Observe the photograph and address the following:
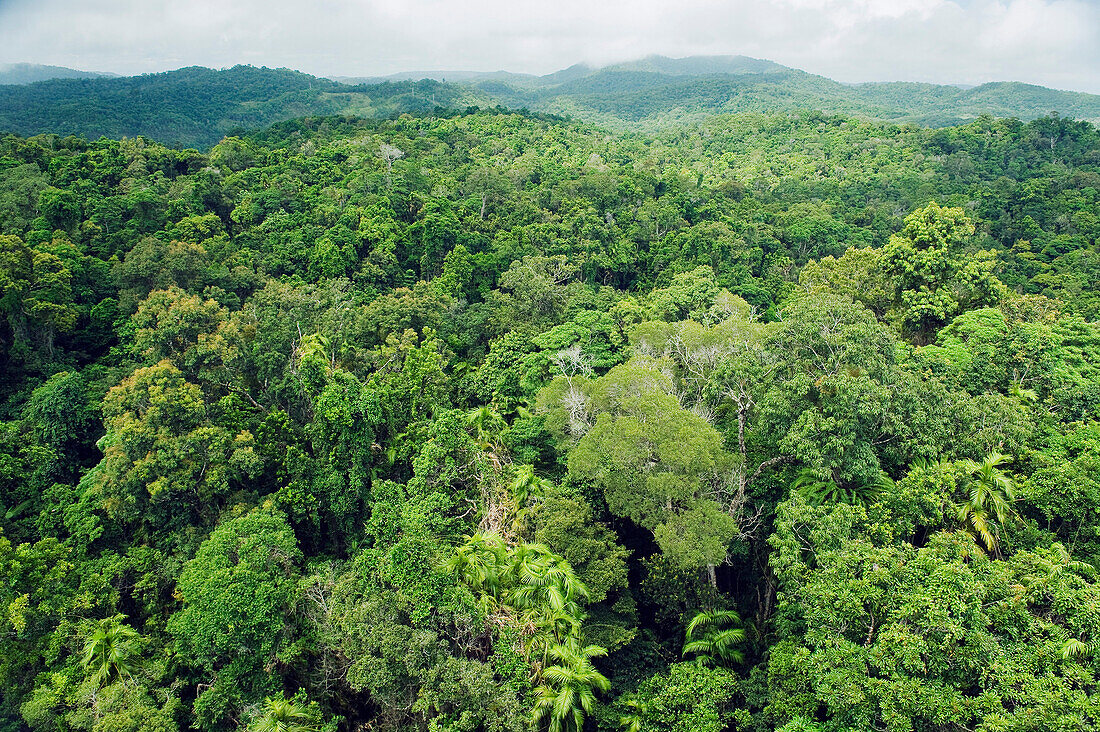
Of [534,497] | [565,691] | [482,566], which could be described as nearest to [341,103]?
[534,497]

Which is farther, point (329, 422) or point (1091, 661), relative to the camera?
point (329, 422)

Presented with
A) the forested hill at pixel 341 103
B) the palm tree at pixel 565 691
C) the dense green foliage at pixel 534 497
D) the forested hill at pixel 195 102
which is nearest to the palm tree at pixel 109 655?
the dense green foliage at pixel 534 497

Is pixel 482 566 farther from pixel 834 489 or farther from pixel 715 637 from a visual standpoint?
pixel 834 489

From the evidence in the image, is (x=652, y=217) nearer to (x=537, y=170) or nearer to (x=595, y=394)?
(x=537, y=170)

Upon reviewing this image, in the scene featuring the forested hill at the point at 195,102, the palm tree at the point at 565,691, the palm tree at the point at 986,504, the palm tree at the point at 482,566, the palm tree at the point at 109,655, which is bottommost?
the palm tree at the point at 109,655

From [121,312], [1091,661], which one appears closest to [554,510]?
[1091,661]

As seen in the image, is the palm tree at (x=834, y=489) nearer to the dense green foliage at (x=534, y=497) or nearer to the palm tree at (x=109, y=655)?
the dense green foliage at (x=534, y=497)
